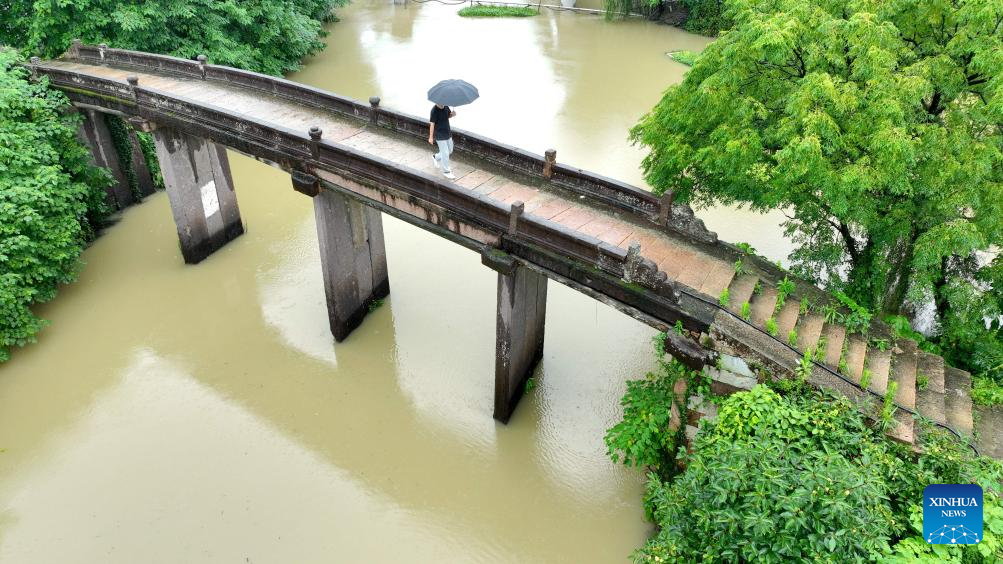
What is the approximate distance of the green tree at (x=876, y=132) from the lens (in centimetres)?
1021

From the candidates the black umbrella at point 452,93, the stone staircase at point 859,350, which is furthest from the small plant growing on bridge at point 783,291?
the black umbrella at point 452,93

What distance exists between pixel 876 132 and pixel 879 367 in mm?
3813


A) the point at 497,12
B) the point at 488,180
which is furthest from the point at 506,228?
the point at 497,12

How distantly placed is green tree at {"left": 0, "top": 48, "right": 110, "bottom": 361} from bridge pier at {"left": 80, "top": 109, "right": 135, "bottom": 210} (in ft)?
2.01

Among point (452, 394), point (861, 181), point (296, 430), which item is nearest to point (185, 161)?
point (296, 430)

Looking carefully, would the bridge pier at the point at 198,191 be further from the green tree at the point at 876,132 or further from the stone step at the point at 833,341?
the stone step at the point at 833,341

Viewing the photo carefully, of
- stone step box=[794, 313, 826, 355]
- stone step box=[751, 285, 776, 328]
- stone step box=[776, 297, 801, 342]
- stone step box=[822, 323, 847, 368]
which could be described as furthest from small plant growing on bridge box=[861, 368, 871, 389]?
stone step box=[751, 285, 776, 328]

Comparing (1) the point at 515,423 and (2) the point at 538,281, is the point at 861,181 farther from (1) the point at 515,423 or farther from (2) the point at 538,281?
(1) the point at 515,423

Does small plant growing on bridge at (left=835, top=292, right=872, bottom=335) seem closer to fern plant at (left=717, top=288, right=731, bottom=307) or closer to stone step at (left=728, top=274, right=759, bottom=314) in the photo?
stone step at (left=728, top=274, right=759, bottom=314)

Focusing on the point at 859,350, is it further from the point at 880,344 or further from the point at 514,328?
the point at 514,328

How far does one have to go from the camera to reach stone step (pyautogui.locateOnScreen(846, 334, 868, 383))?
10458 millimetres

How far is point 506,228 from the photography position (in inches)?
468

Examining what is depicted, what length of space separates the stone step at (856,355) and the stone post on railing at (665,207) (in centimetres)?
380

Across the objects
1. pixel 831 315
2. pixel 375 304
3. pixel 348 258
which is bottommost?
pixel 375 304
